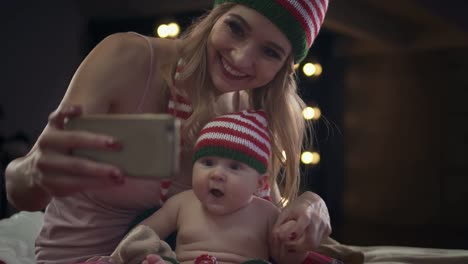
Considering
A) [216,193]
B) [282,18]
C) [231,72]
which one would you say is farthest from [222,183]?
[282,18]

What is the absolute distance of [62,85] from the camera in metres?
4.91

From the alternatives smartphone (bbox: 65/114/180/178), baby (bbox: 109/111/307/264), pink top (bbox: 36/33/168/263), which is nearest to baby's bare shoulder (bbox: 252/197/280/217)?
baby (bbox: 109/111/307/264)

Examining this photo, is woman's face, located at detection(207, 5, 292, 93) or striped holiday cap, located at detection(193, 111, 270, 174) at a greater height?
woman's face, located at detection(207, 5, 292, 93)

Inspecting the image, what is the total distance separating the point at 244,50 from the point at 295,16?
0.46 ft

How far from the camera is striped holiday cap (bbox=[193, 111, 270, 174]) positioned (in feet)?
3.87

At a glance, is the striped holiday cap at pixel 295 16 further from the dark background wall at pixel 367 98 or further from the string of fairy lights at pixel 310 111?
the dark background wall at pixel 367 98

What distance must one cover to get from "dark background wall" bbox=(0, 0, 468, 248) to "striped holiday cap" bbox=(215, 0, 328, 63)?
3.21 meters

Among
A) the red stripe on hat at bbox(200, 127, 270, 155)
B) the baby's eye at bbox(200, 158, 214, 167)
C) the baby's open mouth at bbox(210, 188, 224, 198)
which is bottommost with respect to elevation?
the baby's open mouth at bbox(210, 188, 224, 198)

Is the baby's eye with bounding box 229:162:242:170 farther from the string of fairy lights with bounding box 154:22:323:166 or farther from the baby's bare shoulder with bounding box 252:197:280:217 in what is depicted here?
the string of fairy lights with bounding box 154:22:323:166

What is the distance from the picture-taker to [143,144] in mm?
737

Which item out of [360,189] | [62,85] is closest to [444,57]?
[360,189]

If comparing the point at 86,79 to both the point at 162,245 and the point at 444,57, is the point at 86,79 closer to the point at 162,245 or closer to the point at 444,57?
the point at 162,245

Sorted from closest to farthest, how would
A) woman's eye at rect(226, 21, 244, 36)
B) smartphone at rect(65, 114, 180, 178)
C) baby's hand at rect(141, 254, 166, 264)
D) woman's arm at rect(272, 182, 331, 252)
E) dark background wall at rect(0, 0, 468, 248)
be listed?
smartphone at rect(65, 114, 180, 178), baby's hand at rect(141, 254, 166, 264), woman's arm at rect(272, 182, 331, 252), woman's eye at rect(226, 21, 244, 36), dark background wall at rect(0, 0, 468, 248)

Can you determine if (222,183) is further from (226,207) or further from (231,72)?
(231,72)
